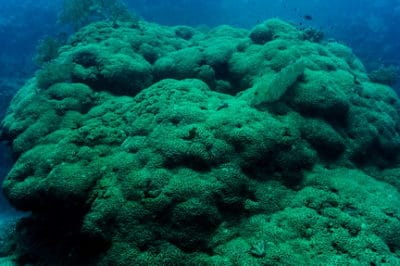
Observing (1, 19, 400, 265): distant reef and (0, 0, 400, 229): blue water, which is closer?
(1, 19, 400, 265): distant reef

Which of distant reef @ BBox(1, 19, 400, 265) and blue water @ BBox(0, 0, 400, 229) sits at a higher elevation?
blue water @ BBox(0, 0, 400, 229)

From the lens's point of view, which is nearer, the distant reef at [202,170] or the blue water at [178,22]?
the distant reef at [202,170]

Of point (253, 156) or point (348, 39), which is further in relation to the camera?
point (348, 39)

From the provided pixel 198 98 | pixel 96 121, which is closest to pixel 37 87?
pixel 96 121

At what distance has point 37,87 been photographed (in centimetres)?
1020

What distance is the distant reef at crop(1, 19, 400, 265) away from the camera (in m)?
5.21

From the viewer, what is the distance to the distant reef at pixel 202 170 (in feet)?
17.1

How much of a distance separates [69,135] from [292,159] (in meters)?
4.93

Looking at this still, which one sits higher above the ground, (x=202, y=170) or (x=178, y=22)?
(x=178, y=22)

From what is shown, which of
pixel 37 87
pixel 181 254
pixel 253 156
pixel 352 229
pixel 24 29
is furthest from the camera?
Result: pixel 24 29

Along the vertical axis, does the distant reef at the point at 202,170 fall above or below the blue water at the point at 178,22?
below

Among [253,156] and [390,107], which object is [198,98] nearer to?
[253,156]

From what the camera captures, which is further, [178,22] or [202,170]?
[178,22]

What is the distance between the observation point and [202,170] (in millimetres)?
5973
